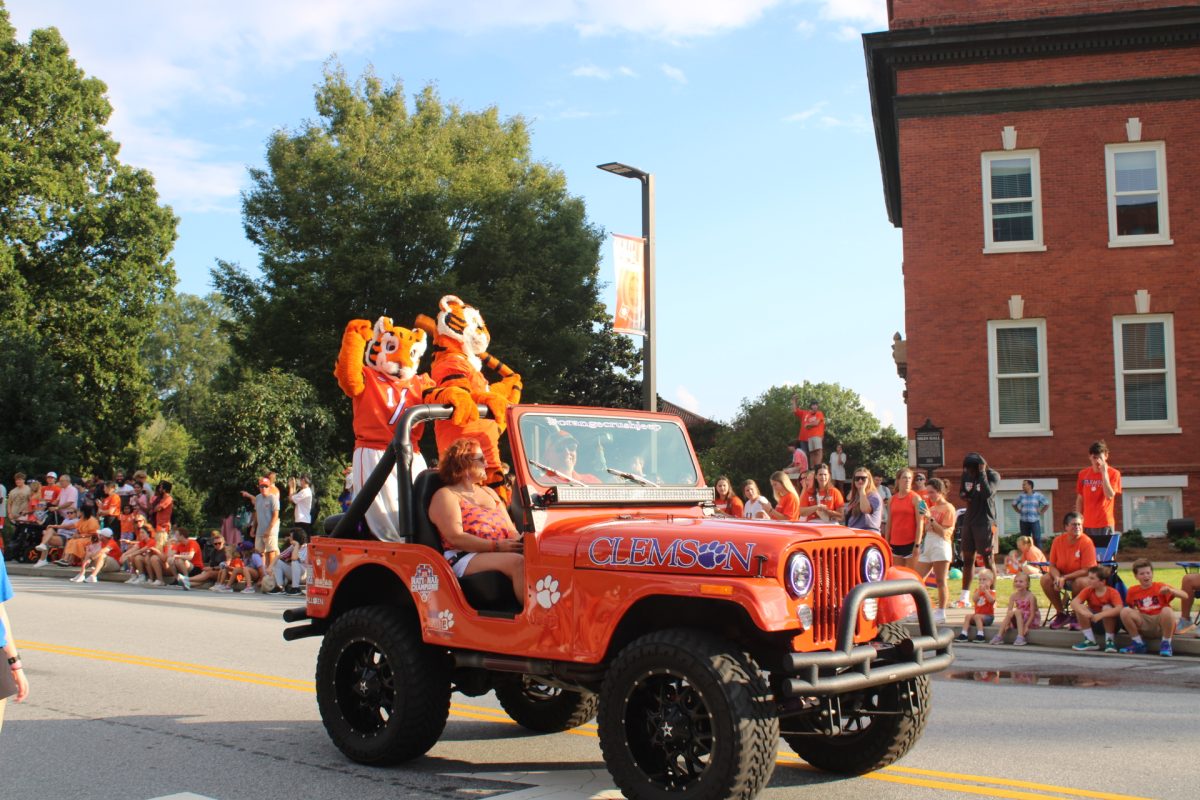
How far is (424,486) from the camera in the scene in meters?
6.61

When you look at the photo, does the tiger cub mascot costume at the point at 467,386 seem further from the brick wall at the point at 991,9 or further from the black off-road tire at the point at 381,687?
the brick wall at the point at 991,9

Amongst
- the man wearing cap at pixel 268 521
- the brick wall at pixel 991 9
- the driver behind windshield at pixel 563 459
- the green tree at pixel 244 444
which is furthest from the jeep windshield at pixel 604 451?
the green tree at pixel 244 444

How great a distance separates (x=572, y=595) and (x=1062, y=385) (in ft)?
66.6

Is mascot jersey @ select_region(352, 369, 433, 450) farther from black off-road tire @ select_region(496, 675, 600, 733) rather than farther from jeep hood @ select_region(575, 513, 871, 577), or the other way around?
jeep hood @ select_region(575, 513, 871, 577)

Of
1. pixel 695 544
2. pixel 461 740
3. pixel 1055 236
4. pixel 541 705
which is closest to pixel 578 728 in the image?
pixel 541 705

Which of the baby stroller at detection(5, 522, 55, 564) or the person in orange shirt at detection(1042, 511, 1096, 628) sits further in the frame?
the baby stroller at detection(5, 522, 55, 564)

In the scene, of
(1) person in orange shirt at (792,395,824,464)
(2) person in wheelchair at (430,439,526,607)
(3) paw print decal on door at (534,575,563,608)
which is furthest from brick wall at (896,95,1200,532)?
(3) paw print decal on door at (534,575,563,608)

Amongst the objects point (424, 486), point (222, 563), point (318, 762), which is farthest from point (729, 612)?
point (222, 563)

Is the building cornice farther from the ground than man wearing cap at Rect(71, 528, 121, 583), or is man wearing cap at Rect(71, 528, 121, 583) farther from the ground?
the building cornice

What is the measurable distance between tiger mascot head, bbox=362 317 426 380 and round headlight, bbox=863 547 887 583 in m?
4.23

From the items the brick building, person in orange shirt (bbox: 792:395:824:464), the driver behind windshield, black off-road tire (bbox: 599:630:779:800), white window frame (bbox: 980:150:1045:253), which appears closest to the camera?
black off-road tire (bbox: 599:630:779:800)

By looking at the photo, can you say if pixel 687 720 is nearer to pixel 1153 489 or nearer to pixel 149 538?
pixel 149 538

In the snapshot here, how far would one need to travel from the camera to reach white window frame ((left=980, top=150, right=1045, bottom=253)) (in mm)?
24016

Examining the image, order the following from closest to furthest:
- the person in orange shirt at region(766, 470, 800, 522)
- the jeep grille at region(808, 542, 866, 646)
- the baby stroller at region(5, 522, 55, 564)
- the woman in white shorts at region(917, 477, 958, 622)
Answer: the jeep grille at region(808, 542, 866, 646)
the person in orange shirt at region(766, 470, 800, 522)
the woman in white shorts at region(917, 477, 958, 622)
the baby stroller at region(5, 522, 55, 564)
